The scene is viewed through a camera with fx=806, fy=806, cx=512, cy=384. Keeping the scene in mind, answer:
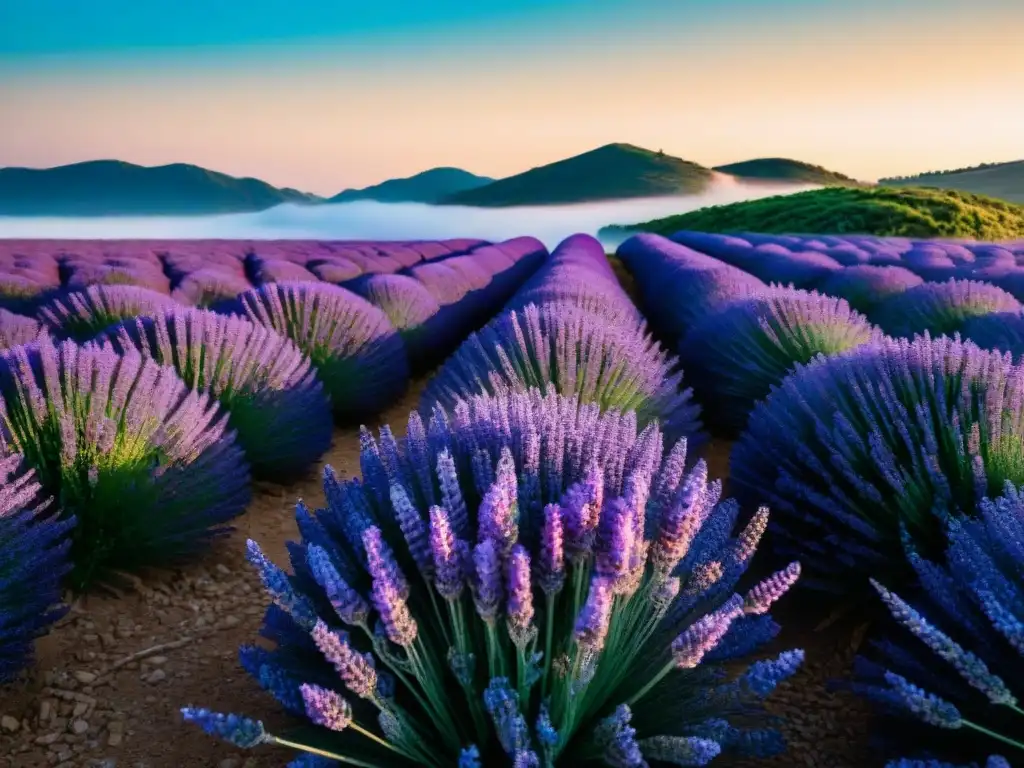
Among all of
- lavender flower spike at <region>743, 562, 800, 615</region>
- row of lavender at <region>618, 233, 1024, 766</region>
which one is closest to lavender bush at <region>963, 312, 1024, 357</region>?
row of lavender at <region>618, 233, 1024, 766</region>

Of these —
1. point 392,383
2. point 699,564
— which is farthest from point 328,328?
point 699,564

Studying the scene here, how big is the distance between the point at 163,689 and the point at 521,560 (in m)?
1.54

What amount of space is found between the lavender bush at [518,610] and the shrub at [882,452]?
701 millimetres

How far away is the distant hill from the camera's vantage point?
1267 inches

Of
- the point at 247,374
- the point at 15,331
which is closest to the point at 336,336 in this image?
the point at 247,374

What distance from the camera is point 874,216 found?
33812mm

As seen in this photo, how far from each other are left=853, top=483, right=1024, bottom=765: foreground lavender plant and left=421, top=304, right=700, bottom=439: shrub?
1.31m

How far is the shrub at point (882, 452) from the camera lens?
230 centimetres

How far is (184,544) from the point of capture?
2936mm

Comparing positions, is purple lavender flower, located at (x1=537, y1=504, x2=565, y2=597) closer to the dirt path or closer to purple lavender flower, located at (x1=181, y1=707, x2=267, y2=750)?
purple lavender flower, located at (x1=181, y1=707, x2=267, y2=750)

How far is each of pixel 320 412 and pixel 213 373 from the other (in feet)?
2.17

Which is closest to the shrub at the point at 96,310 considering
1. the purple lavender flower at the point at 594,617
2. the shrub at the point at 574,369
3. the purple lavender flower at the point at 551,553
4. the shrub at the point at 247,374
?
the shrub at the point at 247,374

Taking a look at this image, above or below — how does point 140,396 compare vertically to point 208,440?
above

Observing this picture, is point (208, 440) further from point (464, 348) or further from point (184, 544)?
point (464, 348)
